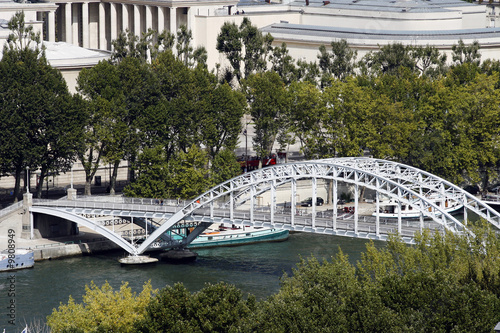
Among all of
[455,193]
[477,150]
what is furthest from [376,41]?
[455,193]

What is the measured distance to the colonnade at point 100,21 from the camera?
11862 centimetres

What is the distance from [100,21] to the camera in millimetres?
124938

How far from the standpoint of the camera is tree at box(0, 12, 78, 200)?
73562 mm

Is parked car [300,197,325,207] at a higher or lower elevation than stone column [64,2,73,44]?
lower

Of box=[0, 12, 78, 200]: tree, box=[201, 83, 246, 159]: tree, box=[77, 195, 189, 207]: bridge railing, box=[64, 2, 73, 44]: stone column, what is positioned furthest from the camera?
box=[64, 2, 73, 44]: stone column

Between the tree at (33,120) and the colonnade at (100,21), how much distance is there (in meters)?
40.6

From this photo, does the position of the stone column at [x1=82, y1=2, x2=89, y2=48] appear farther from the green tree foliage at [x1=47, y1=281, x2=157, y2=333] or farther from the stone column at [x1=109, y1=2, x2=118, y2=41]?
the green tree foliage at [x1=47, y1=281, x2=157, y2=333]

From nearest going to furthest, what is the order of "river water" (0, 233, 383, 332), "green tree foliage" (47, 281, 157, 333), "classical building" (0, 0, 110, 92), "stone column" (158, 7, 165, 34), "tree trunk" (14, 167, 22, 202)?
"green tree foliage" (47, 281, 157, 333), "river water" (0, 233, 383, 332), "tree trunk" (14, 167, 22, 202), "classical building" (0, 0, 110, 92), "stone column" (158, 7, 165, 34)

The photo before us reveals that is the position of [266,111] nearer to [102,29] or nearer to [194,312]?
[194,312]

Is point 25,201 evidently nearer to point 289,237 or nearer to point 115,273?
point 115,273

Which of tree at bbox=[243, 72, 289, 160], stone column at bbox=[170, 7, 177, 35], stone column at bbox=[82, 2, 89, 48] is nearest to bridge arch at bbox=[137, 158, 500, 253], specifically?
tree at bbox=[243, 72, 289, 160]

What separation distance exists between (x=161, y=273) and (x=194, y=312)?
855 inches

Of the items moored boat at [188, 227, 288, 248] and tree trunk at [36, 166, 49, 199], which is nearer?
moored boat at [188, 227, 288, 248]

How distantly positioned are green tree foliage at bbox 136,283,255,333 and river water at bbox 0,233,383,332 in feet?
39.7
